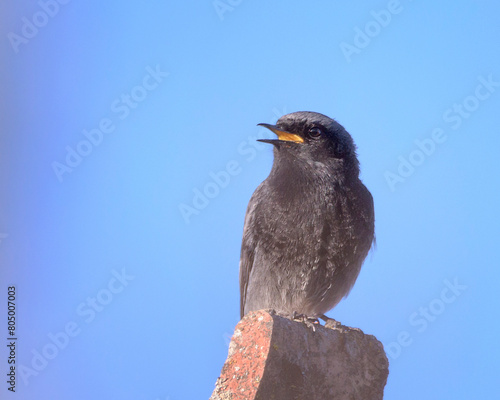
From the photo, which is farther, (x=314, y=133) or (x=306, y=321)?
(x=314, y=133)

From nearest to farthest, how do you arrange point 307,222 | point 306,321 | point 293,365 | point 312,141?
point 293,365, point 306,321, point 307,222, point 312,141

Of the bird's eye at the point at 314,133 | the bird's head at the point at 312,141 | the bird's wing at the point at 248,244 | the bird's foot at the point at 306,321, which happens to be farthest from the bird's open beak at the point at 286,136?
the bird's foot at the point at 306,321

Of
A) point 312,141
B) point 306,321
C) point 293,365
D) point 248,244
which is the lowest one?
point 293,365

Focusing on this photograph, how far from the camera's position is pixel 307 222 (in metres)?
5.86

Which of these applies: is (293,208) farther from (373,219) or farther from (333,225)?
(373,219)

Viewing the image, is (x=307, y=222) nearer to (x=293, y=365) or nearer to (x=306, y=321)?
(x=306, y=321)

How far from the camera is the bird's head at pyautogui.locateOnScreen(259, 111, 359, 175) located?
20.7 feet

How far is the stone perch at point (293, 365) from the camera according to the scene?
14.1 feet

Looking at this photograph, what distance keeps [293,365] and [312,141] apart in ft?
8.84

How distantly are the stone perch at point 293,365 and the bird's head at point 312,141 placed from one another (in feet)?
6.59

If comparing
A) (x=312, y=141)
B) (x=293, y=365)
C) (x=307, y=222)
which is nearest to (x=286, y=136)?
(x=312, y=141)

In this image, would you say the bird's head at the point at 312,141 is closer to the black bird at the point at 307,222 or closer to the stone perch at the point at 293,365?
the black bird at the point at 307,222

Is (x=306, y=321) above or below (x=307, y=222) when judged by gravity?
below

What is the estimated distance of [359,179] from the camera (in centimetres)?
652
